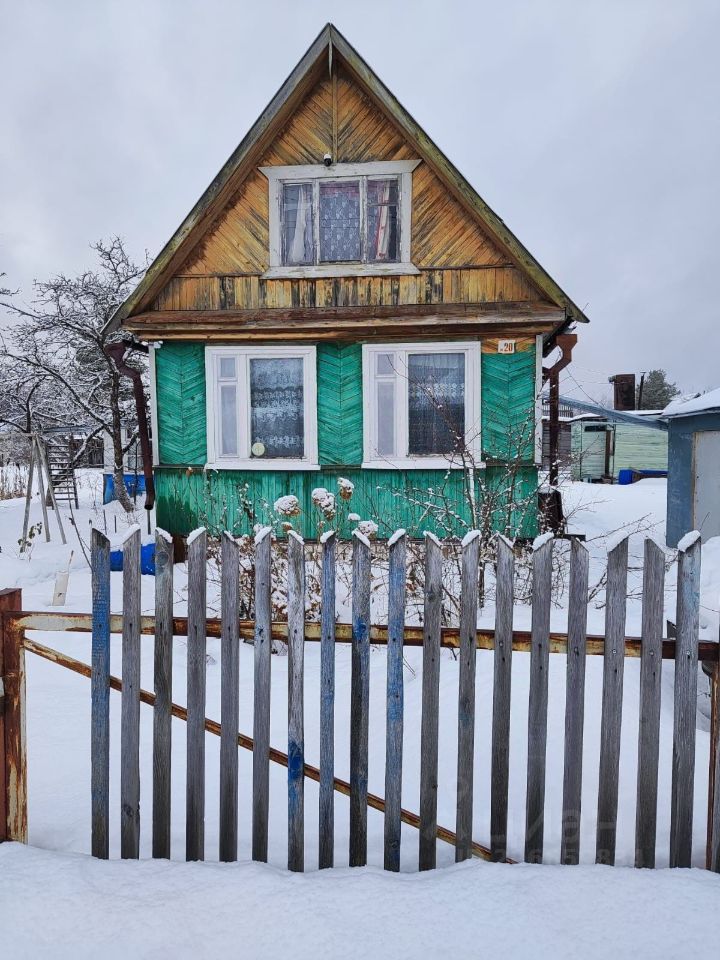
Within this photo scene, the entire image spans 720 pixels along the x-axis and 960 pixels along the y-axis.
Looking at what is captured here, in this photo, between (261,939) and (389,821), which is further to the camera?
(389,821)

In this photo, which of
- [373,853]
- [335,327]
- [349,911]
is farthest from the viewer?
[335,327]

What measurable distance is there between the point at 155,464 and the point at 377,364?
149 inches

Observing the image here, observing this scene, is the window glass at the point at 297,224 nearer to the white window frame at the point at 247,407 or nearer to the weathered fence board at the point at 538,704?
the white window frame at the point at 247,407

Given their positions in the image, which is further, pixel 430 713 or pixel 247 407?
pixel 247 407

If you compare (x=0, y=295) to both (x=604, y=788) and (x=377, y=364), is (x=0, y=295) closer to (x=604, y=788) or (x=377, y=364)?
(x=377, y=364)

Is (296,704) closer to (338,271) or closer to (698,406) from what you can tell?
(338,271)

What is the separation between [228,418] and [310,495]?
1.75 meters

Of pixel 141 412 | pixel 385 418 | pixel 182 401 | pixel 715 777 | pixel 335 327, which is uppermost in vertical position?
pixel 335 327

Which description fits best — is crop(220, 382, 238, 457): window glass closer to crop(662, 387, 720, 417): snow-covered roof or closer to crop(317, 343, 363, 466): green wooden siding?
crop(317, 343, 363, 466): green wooden siding

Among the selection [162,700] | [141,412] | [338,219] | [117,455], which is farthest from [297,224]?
[117,455]

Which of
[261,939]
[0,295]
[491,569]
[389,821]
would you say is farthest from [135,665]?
[0,295]

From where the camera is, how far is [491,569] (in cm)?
688

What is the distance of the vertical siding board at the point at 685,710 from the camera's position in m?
2.02

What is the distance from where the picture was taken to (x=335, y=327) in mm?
8125
